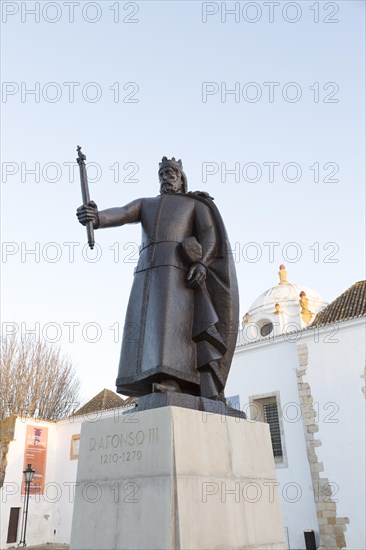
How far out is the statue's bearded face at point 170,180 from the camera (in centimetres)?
381

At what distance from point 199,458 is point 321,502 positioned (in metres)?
12.4

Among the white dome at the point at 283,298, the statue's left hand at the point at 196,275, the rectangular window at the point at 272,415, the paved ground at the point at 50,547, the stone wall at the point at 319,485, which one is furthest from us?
the white dome at the point at 283,298

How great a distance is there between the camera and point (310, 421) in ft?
46.8

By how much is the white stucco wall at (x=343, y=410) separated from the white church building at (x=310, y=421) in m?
0.03

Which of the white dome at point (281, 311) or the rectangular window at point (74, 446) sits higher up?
the white dome at point (281, 311)

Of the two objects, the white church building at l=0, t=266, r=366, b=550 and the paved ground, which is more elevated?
the white church building at l=0, t=266, r=366, b=550

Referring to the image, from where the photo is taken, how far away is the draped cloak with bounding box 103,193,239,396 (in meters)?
3.12

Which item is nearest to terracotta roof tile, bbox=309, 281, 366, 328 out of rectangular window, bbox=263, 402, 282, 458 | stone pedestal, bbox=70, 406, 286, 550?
rectangular window, bbox=263, 402, 282, 458

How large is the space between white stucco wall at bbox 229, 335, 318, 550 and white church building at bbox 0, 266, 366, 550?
0.03m

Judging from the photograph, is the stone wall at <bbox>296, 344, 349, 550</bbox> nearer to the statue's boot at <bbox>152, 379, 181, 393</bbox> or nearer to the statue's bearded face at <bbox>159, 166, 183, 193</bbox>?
the statue's boot at <bbox>152, 379, 181, 393</bbox>

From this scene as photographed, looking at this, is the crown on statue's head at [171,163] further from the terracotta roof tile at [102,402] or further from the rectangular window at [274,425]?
the terracotta roof tile at [102,402]

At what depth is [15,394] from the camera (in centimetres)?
2398

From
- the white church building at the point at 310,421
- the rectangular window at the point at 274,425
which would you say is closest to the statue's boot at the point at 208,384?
the white church building at the point at 310,421

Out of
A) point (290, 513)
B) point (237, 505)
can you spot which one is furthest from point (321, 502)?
point (237, 505)
